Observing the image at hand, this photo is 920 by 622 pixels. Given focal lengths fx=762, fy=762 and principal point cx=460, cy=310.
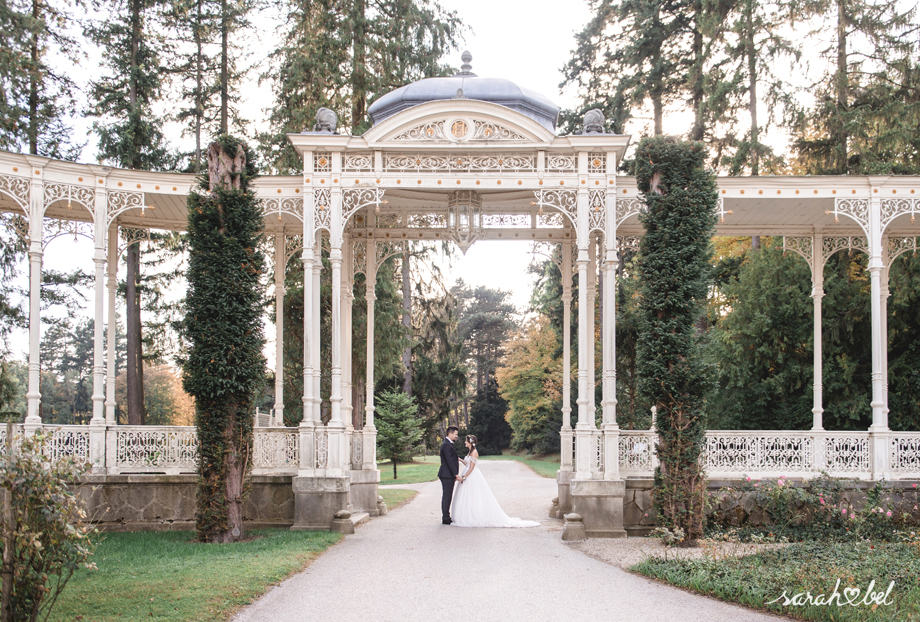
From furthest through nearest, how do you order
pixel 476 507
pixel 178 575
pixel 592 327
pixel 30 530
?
pixel 592 327
pixel 476 507
pixel 178 575
pixel 30 530

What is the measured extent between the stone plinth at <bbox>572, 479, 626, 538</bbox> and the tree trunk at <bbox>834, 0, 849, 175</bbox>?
13.2 meters

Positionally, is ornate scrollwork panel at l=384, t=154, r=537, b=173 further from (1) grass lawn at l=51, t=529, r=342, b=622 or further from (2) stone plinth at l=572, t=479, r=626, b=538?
(1) grass lawn at l=51, t=529, r=342, b=622

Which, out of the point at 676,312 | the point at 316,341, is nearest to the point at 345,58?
the point at 316,341

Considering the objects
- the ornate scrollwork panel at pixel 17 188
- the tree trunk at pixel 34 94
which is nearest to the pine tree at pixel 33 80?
the tree trunk at pixel 34 94

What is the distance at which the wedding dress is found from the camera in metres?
12.3

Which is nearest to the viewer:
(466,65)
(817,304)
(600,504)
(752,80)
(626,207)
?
(600,504)

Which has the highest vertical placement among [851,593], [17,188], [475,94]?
[475,94]

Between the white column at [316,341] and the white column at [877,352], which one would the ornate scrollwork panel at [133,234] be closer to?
the white column at [316,341]

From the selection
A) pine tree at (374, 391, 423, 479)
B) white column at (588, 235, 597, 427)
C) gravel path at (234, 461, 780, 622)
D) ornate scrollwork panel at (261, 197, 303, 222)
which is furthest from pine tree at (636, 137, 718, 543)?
pine tree at (374, 391, 423, 479)

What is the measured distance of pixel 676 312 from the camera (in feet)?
34.0

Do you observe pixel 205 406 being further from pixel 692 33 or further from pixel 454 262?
pixel 692 33

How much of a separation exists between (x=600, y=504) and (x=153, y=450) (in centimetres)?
680

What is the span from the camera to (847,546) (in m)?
9.19

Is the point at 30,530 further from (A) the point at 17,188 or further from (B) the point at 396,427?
(B) the point at 396,427
